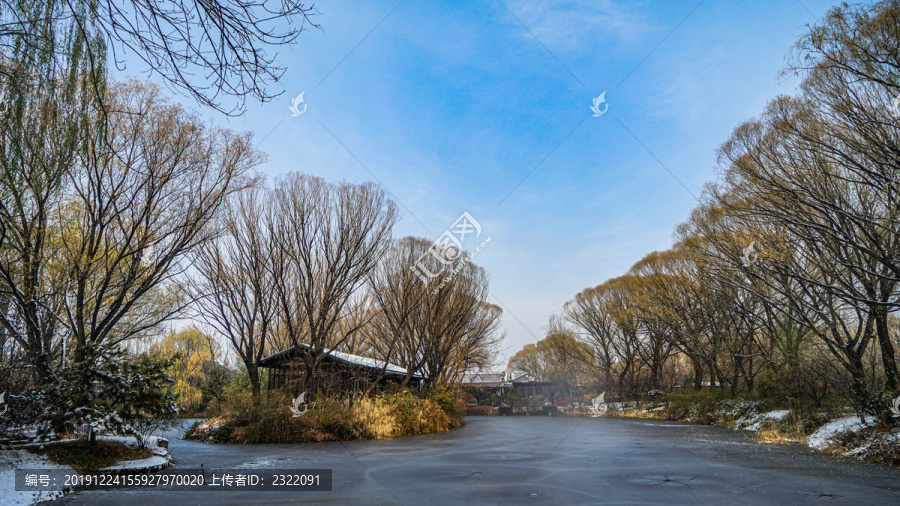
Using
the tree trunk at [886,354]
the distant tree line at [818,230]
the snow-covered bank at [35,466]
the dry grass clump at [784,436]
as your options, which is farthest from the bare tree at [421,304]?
the tree trunk at [886,354]

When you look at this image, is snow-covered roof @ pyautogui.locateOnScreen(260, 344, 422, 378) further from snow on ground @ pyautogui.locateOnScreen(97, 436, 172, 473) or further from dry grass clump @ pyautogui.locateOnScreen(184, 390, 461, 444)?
snow on ground @ pyautogui.locateOnScreen(97, 436, 172, 473)

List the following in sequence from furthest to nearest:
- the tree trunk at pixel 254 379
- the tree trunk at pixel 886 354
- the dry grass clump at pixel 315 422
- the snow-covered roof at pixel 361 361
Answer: the snow-covered roof at pixel 361 361 → the tree trunk at pixel 254 379 → the dry grass clump at pixel 315 422 → the tree trunk at pixel 886 354

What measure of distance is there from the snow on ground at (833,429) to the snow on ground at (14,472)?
17331mm

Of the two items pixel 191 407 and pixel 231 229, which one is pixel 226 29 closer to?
pixel 231 229

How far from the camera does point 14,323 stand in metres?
12.4

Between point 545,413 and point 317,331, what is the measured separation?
106ft

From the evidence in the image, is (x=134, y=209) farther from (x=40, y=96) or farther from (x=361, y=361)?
(x=361, y=361)

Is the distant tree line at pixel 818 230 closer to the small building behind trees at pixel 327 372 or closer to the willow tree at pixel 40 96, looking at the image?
the willow tree at pixel 40 96

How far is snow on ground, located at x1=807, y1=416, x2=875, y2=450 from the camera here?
44.6ft

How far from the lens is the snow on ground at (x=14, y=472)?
6.63 meters

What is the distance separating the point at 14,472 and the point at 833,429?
765 inches

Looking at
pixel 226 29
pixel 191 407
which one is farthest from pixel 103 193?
pixel 191 407

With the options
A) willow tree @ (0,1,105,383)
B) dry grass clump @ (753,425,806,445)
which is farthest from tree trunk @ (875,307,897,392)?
willow tree @ (0,1,105,383)

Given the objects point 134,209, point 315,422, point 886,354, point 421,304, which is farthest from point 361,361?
point 886,354
